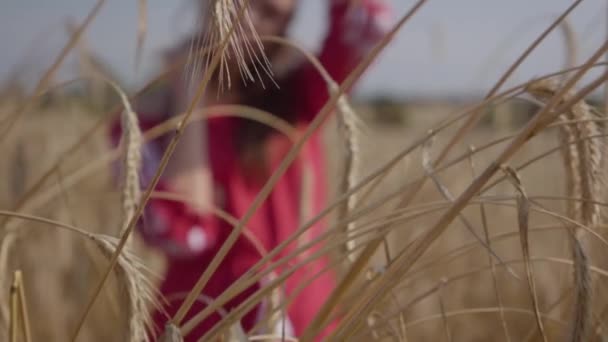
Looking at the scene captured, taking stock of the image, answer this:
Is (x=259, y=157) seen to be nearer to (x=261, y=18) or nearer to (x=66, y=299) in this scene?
→ (x=261, y=18)

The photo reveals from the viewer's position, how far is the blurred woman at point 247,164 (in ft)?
3.76

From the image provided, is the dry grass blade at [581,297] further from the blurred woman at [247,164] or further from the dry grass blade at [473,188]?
the blurred woman at [247,164]

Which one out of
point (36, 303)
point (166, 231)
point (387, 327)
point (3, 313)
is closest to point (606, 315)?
point (387, 327)

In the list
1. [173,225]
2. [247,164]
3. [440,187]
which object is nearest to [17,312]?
[440,187]

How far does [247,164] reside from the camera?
1.37 m

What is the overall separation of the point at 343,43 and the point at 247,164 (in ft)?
0.99

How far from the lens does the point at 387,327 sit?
49cm

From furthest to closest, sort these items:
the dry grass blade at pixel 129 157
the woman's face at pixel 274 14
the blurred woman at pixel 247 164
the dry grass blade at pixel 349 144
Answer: the woman's face at pixel 274 14 → the blurred woman at pixel 247 164 → the dry grass blade at pixel 349 144 → the dry grass blade at pixel 129 157

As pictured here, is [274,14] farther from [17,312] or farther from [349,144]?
[17,312]

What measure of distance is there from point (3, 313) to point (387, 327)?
26 centimetres

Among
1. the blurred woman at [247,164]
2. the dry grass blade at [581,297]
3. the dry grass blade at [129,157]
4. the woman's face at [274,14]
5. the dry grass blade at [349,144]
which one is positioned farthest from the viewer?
the woman's face at [274,14]

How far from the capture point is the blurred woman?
1.15 meters

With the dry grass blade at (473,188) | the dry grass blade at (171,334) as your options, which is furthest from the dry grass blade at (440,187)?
the dry grass blade at (171,334)

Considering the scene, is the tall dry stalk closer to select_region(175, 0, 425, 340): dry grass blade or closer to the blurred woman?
select_region(175, 0, 425, 340): dry grass blade
